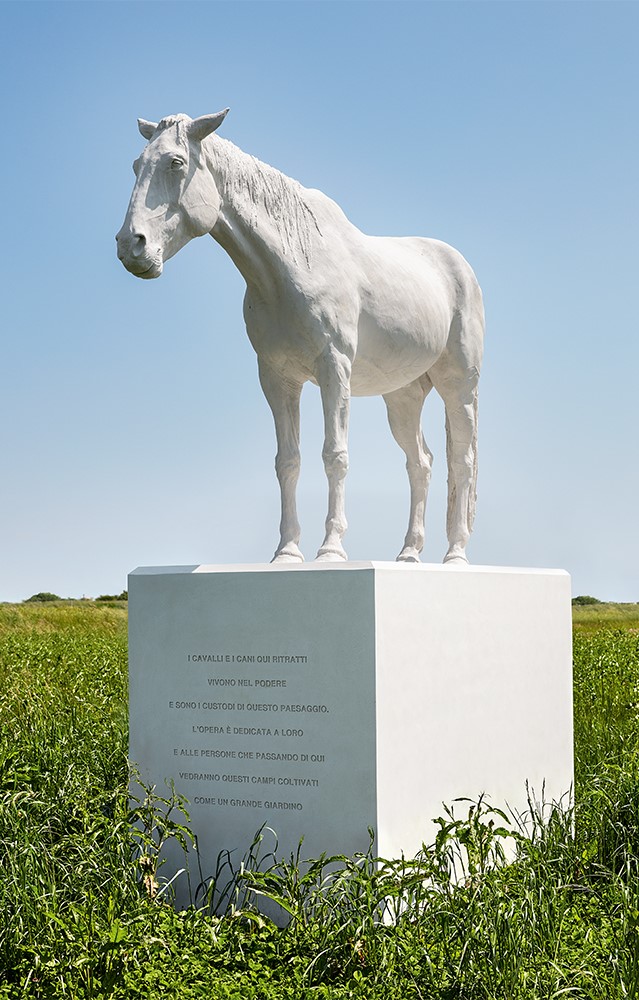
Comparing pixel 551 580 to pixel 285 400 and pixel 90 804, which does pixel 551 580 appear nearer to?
pixel 285 400

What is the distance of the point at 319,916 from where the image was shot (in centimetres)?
436

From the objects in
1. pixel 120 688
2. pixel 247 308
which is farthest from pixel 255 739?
pixel 120 688

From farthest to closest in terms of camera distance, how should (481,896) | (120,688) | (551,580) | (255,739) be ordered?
1. (120,688)
2. (551,580)
3. (255,739)
4. (481,896)

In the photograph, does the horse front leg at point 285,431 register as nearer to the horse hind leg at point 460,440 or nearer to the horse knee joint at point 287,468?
the horse knee joint at point 287,468

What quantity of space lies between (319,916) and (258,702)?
1.06 meters

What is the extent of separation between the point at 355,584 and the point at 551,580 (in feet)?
7.09

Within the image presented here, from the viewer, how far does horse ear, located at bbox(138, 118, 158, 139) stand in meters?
5.39

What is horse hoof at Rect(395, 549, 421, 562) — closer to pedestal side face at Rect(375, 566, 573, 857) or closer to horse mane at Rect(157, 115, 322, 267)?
pedestal side face at Rect(375, 566, 573, 857)

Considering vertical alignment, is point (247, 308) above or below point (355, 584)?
Result: above

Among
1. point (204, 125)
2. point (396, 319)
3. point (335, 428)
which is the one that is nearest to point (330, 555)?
point (335, 428)

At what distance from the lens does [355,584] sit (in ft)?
15.8

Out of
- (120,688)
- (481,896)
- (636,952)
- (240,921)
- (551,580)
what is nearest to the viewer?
(636,952)

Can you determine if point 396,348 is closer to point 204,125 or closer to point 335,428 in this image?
point 335,428

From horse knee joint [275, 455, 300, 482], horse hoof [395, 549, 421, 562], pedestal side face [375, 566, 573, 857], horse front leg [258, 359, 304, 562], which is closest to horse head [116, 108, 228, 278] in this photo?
horse front leg [258, 359, 304, 562]
